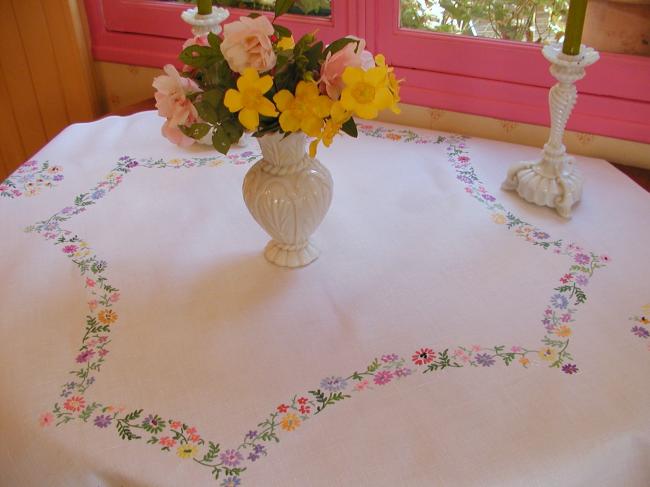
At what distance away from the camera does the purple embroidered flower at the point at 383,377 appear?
0.96 meters

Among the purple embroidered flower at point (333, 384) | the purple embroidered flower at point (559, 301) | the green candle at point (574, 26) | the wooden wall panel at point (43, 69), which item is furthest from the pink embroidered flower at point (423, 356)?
the wooden wall panel at point (43, 69)

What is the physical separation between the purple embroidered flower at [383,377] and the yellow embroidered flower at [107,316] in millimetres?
404

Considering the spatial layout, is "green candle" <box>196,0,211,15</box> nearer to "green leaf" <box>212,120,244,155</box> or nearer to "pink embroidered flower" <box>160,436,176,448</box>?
"green leaf" <box>212,120,244,155</box>

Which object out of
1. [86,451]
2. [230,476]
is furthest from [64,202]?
[230,476]

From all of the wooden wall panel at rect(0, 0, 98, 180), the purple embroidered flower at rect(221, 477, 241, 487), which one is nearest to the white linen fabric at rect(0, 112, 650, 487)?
the purple embroidered flower at rect(221, 477, 241, 487)

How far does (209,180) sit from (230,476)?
2.35ft

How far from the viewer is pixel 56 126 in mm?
2039

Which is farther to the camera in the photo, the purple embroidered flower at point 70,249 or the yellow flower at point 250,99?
the purple embroidered flower at point 70,249

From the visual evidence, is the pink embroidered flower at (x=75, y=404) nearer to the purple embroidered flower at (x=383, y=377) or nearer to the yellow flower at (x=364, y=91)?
the purple embroidered flower at (x=383, y=377)

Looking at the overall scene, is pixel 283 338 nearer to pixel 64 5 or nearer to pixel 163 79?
pixel 163 79

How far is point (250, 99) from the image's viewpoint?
907 mm

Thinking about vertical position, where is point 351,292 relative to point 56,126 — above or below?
above

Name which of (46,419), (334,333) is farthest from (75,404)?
(334,333)

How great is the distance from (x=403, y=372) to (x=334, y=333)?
12 cm
